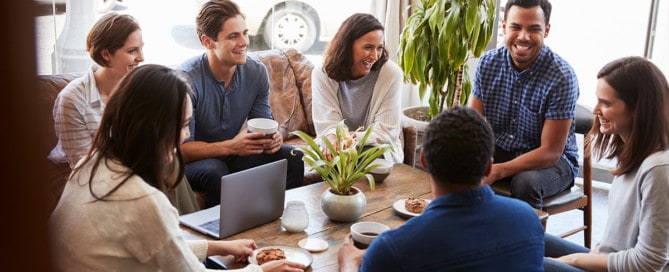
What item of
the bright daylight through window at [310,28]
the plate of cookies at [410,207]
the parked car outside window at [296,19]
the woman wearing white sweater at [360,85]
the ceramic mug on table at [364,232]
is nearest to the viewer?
the ceramic mug on table at [364,232]

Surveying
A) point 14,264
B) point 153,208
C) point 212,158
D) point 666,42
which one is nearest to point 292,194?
point 212,158

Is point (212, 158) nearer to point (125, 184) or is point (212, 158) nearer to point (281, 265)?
point (281, 265)

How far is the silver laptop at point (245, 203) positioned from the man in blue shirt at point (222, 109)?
2.11ft

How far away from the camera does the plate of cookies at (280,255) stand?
1.86 m

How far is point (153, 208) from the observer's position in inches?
57.3

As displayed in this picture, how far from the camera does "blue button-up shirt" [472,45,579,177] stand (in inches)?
113

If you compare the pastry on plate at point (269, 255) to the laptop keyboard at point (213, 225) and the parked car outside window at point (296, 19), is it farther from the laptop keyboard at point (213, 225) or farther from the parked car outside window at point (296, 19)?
the parked car outside window at point (296, 19)

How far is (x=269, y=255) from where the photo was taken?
1.87m

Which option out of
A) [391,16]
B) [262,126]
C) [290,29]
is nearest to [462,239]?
[262,126]

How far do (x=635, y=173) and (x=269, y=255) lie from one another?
1056 mm

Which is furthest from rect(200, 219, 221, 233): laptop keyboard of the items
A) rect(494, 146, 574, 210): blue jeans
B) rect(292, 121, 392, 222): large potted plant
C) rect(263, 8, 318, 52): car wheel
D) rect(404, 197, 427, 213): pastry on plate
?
rect(263, 8, 318, 52): car wheel

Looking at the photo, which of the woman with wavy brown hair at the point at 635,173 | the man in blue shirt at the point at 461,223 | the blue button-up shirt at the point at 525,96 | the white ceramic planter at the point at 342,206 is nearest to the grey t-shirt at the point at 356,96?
the blue button-up shirt at the point at 525,96

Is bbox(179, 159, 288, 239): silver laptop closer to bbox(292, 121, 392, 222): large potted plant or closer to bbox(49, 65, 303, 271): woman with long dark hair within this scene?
bbox(292, 121, 392, 222): large potted plant

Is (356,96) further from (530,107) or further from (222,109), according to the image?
(530,107)
